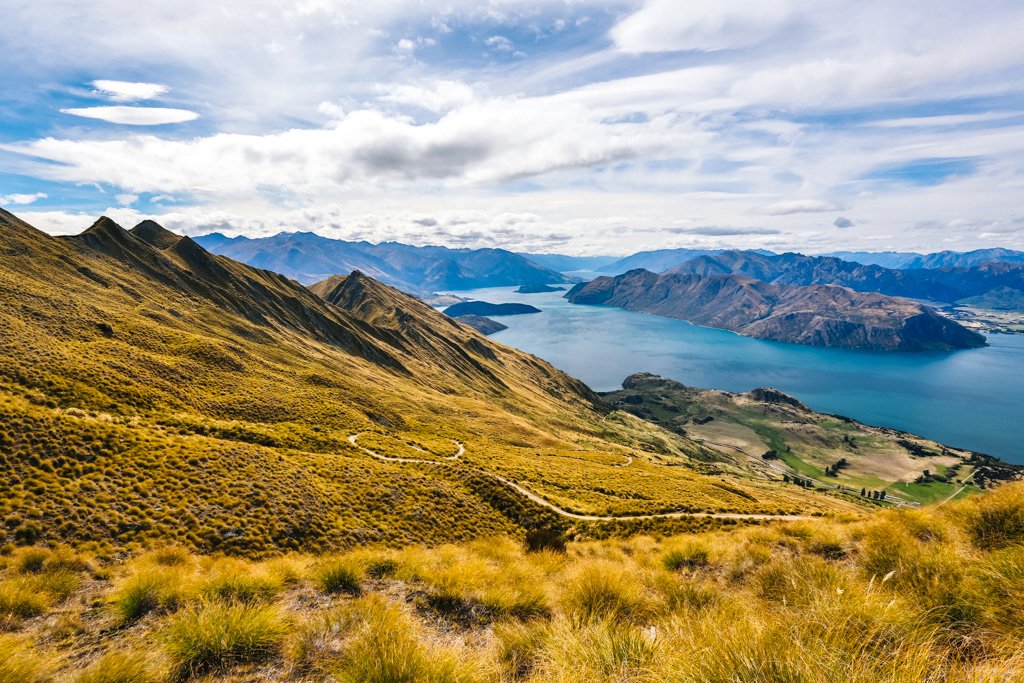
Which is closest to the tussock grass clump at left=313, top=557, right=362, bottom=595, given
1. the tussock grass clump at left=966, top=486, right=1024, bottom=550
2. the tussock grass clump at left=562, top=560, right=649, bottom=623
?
the tussock grass clump at left=562, top=560, right=649, bottom=623

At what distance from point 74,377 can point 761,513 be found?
6133cm

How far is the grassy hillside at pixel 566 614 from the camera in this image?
16.9 ft

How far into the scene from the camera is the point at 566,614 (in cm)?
793

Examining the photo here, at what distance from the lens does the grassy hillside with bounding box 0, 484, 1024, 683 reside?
16.9ft

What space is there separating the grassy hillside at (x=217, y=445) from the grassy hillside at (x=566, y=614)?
7972 mm

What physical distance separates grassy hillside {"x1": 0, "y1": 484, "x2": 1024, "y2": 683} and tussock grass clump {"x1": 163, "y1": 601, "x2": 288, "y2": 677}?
0.09 ft

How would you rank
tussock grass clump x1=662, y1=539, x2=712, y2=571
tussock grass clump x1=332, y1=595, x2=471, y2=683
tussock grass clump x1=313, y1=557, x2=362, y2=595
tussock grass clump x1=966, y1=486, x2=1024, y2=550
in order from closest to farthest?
tussock grass clump x1=332, y1=595, x2=471, y2=683 < tussock grass clump x1=966, y1=486, x2=1024, y2=550 < tussock grass clump x1=313, y1=557, x2=362, y2=595 < tussock grass clump x1=662, y1=539, x2=712, y2=571

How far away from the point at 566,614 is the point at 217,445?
31.0 meters

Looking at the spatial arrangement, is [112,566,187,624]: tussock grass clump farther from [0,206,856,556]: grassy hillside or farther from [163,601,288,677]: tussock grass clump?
[0,206,856,556]: grassy hillside

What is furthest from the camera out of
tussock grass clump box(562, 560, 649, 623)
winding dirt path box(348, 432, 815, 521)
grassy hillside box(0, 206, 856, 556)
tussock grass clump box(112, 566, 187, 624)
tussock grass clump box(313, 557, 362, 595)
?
winding dirt path box(348, 432, 815, 521)

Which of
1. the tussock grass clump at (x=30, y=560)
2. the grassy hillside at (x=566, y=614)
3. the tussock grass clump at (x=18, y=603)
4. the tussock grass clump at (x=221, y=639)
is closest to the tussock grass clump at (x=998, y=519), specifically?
the grassy hillside at (x=566, y=614)

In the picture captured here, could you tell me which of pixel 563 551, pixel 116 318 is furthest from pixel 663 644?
pixel 116 318

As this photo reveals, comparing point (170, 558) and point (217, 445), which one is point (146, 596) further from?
point (217, 445)

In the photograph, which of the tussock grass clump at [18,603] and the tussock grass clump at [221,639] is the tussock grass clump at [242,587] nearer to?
the tussock grass clump at [221,639]
